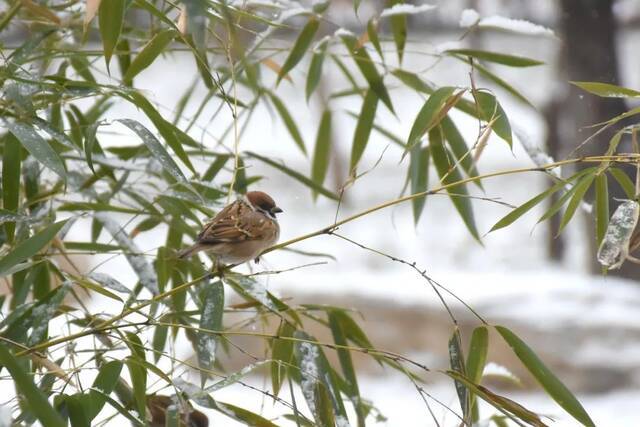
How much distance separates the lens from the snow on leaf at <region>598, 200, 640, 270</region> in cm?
120

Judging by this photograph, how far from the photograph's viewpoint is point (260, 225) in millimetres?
1605

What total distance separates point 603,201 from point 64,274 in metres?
0.92

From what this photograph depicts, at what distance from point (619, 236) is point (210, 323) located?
1.97 feet

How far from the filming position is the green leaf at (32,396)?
1.07 metres

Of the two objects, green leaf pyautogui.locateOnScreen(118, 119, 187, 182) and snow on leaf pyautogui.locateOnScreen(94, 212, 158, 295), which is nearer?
green leaf pyautogui.locateOnScreen(118, 119, 187, 182)

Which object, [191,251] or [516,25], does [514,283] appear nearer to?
[516,25]

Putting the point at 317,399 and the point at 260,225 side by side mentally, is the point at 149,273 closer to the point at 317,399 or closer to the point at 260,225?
the point at 260,225

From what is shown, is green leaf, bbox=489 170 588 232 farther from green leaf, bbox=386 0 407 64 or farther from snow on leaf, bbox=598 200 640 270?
green leaf, bbox=386 0 407 64

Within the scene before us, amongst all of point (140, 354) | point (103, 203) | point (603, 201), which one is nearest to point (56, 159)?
point (140, 354)

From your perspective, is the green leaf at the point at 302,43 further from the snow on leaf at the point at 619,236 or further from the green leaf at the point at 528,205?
the snow on leaf at the point at 619,236

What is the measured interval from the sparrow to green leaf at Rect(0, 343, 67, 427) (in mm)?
466

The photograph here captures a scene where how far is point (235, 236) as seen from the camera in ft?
4.93

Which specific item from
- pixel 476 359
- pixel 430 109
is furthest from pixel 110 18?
pixel 476 359

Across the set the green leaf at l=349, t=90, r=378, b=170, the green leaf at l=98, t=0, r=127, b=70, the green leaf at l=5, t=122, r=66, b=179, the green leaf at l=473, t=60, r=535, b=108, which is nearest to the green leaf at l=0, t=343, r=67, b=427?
the green leaf at l=5, t=122, r=66, b=179
